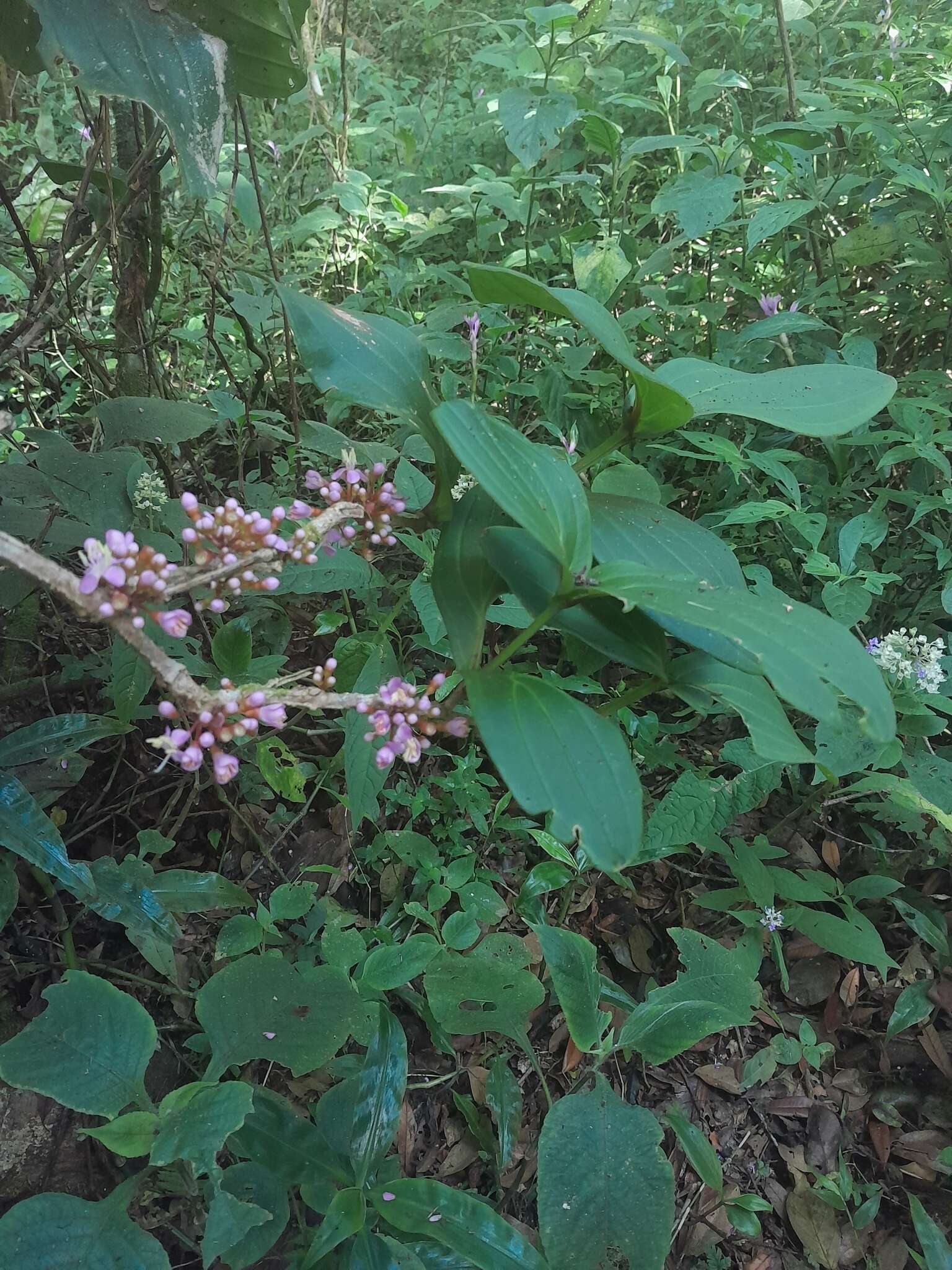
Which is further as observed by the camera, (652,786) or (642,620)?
(652,786)

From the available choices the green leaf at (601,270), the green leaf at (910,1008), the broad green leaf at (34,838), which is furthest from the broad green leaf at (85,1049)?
the green leaf at (601,270)

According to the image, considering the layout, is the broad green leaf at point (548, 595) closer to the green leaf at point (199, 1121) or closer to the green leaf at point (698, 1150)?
the green leaf at point (199, 1121)

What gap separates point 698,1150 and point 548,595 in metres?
1.02

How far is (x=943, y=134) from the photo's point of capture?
5.74ft

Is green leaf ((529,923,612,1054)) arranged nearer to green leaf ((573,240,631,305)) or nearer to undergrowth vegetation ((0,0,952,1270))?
undergrowth vegetation ((0,0,952,1270))

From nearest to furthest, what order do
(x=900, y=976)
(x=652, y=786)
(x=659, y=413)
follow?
(x=659, y=413), (x=900, y=976), (x=652, y=786)

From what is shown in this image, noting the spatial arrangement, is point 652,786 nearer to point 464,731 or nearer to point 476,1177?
point 476,1177

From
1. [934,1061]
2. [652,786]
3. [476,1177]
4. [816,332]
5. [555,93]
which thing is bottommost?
[934,1061]

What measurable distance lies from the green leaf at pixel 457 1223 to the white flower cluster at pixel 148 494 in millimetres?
1021

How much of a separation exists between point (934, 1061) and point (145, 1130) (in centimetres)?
147

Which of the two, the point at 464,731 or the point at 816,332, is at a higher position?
the point at 464,731

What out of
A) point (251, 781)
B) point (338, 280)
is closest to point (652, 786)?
point (251, 781)

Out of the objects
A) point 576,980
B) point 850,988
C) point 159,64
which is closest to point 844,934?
point 850,988

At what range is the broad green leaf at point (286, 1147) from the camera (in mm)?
991
